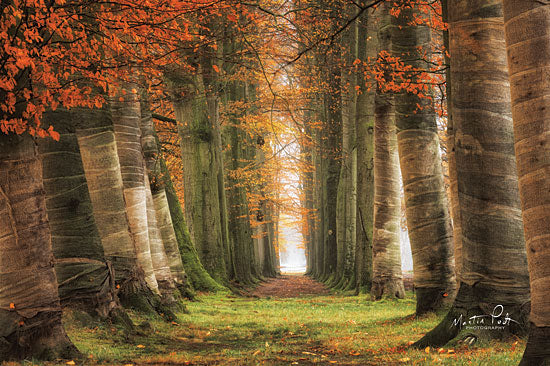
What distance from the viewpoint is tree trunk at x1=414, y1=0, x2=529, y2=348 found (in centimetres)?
609

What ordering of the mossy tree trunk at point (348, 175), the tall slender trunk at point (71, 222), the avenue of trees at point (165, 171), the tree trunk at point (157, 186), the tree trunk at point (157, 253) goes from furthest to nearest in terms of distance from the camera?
the mossy tree trunk at point (348, 175) < the tree trunk at point (157, 186) < the tree trunk at point (157, 253) < the tall slender trunk at point (71, 222) < the avenue of trees at point (165, 171)

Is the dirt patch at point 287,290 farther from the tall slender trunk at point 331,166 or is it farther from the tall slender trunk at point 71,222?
the tall slender trunk at point 71,222

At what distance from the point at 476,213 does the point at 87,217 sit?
4672mm

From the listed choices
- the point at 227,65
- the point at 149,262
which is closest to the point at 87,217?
the point at 149,262

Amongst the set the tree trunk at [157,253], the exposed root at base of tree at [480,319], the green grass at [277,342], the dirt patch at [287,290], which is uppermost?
the tree trunk at [157,253]

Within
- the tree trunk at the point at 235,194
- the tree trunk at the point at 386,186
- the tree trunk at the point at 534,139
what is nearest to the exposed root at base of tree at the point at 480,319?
the tree trunk at the point at 534,139

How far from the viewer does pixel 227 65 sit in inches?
763

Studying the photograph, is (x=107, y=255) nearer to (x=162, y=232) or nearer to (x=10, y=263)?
(x=10, y=263)

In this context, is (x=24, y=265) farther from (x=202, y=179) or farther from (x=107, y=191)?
(x=202, y=179)

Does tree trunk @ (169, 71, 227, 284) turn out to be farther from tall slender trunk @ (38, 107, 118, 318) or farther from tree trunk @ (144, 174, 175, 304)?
tall slender trunk @ (38, 107, 118, 318)

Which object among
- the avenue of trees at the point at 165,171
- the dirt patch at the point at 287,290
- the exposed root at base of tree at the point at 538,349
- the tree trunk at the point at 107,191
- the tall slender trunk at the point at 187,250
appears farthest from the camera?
the dirt patch at the point at 287,290

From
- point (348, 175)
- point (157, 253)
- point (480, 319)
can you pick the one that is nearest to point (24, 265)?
point (480, 319)

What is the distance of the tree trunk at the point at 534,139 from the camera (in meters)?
4.34

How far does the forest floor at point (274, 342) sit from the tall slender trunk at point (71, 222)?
36cm
